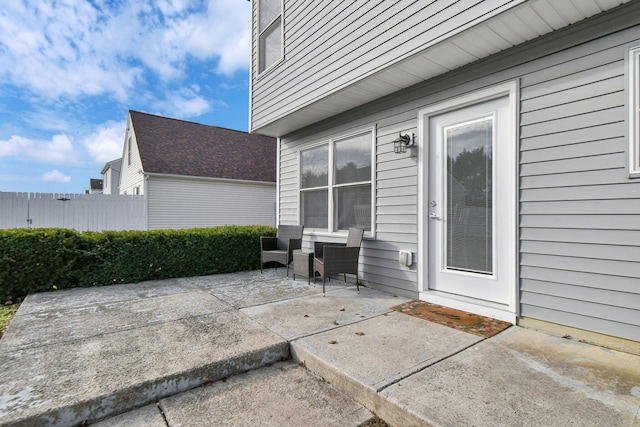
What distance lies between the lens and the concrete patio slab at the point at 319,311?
2.86 meters

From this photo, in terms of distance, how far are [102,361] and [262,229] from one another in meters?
4.30

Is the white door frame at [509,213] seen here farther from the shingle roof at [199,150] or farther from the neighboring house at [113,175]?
the neighboring house at [113,175]

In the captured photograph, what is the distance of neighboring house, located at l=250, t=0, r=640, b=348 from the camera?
2385 millimetres

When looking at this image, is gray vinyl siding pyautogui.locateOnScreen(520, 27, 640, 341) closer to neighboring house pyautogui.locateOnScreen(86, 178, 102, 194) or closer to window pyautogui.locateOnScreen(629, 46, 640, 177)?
window pyautogui.locateOnScreen(629, 46, 640, 177)

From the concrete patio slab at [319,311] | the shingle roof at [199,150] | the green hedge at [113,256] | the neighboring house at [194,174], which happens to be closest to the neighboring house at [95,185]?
the neighboring house at [194,174]

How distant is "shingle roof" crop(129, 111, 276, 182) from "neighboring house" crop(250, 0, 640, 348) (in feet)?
29.5

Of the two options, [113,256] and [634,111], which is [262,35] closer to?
[113,256]

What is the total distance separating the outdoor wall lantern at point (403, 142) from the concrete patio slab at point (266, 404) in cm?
285

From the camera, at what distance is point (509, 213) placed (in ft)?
9.75

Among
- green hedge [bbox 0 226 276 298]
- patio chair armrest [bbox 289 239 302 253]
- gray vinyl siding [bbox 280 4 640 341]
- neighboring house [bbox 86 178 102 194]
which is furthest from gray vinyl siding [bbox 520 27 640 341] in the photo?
neighboring house [bbox 86 178 102 194]

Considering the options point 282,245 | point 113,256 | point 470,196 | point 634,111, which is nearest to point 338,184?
point 282,245

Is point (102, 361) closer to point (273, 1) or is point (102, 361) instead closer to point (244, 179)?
point (273, 1)

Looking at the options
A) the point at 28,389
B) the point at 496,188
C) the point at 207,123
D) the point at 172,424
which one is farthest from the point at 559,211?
the point at 207,123

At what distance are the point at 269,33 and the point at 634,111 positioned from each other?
5391 millimetres
